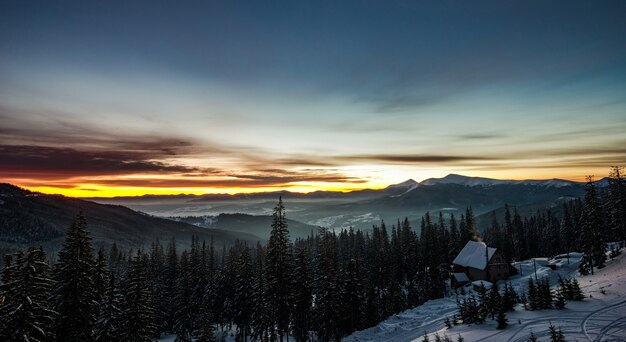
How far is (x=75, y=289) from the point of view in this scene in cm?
2938

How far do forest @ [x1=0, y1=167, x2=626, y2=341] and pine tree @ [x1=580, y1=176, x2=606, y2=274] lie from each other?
0.47 feet

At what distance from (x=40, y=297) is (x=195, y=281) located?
149 feet

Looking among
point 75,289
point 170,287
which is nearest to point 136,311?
point 75,289

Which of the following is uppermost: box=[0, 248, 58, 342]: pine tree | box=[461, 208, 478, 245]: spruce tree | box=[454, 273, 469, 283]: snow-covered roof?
box=[0, 248, 58, 342]: pine tree

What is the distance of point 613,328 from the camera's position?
23297mm

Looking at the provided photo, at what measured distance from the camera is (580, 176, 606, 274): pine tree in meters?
56.8

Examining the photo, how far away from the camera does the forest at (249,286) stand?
89.5 ft

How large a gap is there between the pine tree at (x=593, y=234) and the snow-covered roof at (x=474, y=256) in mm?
17360

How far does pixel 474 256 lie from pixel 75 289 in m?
75.6

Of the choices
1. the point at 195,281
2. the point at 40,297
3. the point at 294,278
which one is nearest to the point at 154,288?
the point at 195,281

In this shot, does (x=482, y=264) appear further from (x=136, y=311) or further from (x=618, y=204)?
(x=136, y=311)

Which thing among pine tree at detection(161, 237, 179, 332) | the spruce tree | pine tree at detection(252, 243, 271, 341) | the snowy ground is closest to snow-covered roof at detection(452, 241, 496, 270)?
the spruce tree

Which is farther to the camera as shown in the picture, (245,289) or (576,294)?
(245,289)

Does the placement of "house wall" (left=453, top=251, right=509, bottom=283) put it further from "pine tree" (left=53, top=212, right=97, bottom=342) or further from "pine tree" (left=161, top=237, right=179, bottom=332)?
"pine tree" (left=53, top=212, right=97, bottom=342)
